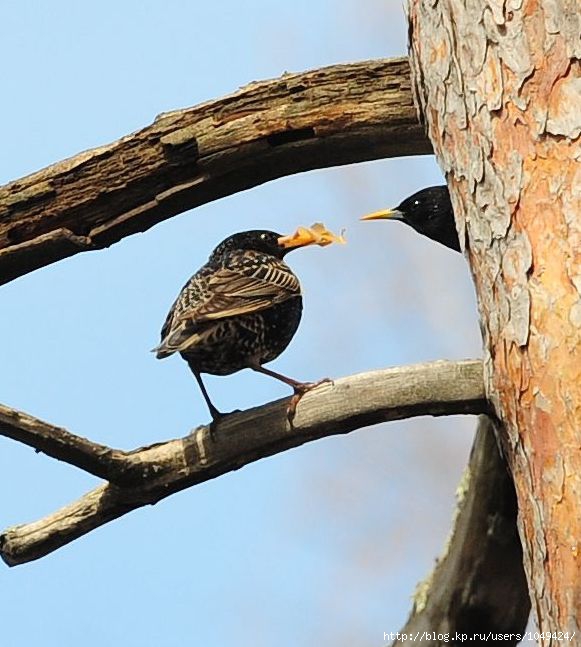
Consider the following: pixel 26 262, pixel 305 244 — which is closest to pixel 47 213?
pixel 26 262

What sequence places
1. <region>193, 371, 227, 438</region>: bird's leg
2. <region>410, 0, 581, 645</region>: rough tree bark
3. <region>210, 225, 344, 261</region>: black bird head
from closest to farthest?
<region>410, 0, 581, 645</region>: rough tree bark, <region>193, 371, 227, 438</region>: bird's leg, <region>210, 225, 344, 261</region>: black bird head

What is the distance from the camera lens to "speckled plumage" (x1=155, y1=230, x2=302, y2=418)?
14.7 feet

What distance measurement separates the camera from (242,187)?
176 inches

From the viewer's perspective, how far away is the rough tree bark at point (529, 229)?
3.35m

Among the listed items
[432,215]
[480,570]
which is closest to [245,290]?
[432,215]

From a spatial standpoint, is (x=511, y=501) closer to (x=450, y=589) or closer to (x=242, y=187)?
(x=450, y=589)

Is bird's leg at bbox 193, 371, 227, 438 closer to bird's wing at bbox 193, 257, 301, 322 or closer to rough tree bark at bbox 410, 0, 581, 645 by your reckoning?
bird's wing at bbox 193, 257, 301, 322

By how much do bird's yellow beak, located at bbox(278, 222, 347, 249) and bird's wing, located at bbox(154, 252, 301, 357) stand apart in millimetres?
156

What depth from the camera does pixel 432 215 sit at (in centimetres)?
540

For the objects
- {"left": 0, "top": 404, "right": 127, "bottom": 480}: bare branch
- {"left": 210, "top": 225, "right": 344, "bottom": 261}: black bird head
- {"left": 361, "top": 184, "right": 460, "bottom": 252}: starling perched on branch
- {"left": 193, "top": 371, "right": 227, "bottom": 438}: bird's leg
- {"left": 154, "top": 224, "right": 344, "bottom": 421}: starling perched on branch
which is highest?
{"left": 361, "top": 184, "right": 460, "bottom": 252}: starling perched on branch

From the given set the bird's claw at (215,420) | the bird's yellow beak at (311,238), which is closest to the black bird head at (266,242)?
the bird's yellow beak at (311,238)

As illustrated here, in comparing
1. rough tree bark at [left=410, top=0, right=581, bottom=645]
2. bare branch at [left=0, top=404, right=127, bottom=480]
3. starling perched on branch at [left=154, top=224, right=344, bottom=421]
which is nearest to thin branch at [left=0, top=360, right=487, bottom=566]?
bare branch at [left=0, top=404, right=127, bottom=480]

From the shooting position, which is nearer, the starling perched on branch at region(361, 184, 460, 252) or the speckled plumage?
the speckled plumage

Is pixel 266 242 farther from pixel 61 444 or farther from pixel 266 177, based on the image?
pixel 61 444
